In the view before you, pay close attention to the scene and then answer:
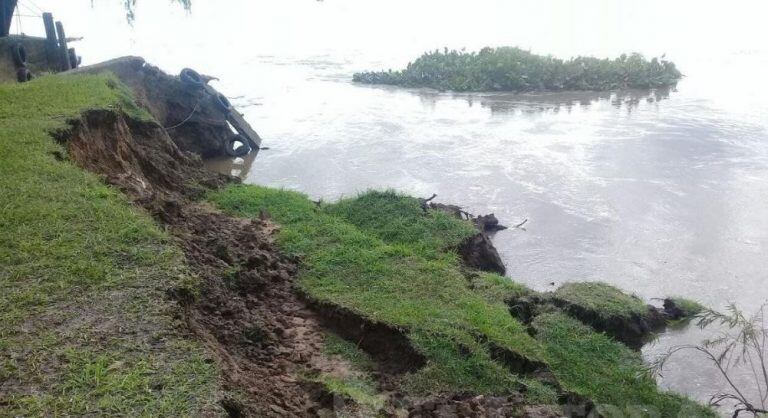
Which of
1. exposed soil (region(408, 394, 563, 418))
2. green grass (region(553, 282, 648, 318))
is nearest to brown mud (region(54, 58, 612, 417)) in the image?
exposed soil (region(408, 394, 563, 418))

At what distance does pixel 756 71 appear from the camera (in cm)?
2362

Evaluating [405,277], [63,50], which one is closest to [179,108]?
[63,50]

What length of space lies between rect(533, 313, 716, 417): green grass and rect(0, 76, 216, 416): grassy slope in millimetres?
3272

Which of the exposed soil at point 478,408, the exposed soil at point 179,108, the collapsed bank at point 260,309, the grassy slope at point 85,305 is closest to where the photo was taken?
the grassy slope at point 85,305

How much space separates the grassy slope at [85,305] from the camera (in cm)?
331

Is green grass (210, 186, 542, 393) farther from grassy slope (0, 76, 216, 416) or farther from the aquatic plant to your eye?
grassy slope (0, 76, 216, 416)

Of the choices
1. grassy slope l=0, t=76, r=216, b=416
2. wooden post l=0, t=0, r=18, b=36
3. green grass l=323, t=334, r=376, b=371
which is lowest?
green grass l=323, t=334, r=376, b=371

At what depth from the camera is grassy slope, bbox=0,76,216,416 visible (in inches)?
130

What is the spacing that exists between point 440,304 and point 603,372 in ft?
5.29

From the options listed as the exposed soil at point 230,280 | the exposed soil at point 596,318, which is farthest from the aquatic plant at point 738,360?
the exposed soil at point 230,280

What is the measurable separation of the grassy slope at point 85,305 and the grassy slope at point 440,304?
2.08 metres

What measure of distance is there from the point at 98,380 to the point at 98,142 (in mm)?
5859

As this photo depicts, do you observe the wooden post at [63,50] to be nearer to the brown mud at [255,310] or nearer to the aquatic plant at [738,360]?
the brown mud at [255,310]

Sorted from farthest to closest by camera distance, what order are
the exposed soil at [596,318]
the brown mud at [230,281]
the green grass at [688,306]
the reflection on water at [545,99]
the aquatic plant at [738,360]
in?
the reflection on water at [545,99] → the green grass at [688,306] → the exposed soil at [596,318] → the aquatic plant at [738,360] → the brown mud at [230,281]
